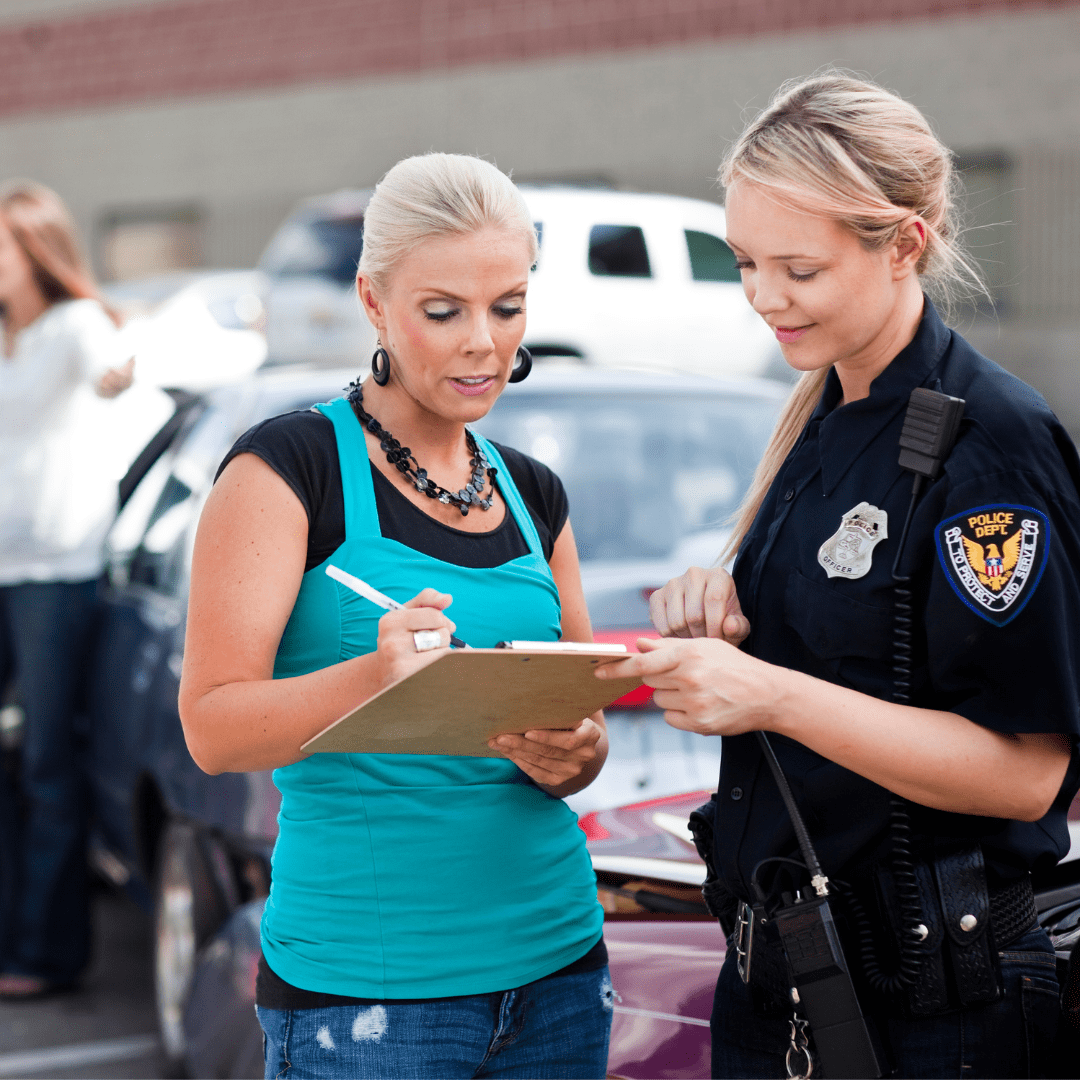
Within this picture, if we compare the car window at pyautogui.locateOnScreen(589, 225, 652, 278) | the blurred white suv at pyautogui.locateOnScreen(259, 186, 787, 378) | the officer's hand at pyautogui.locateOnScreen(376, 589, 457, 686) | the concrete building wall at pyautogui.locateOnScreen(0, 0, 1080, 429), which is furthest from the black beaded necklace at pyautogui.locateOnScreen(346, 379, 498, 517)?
the concrete building wall at pyautogui.locateOnScreen(0, 0, 1080, 429)

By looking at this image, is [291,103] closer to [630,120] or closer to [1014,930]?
[630,120]

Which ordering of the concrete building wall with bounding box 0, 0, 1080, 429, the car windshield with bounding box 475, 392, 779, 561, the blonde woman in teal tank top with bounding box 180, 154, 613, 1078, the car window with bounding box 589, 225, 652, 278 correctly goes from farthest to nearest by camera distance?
the concrete building wall with bounding box 0, 0, 1080, 429 < the car window with bounding box 589, 225, 652, 278 < the car windshield with bounding box 475, 392, 779, 561 < the blonde woman in teal tank top with bounding box 180, 154, 613, 1078

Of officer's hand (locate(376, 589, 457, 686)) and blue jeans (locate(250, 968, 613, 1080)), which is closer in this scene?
officer's hand (locate(376, 589, 457, 686))

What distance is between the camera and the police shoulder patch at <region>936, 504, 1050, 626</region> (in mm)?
1723

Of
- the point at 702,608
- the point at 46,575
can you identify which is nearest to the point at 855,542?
the point at 702,608

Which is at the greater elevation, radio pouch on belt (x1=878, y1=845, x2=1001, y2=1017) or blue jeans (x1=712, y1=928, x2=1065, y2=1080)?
radio pouch on belt (x1=878, y1=845, x2=1001, y2=1017)

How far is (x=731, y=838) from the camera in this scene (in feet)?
6.53

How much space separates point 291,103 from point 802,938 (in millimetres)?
16845

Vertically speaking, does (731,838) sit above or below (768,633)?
below

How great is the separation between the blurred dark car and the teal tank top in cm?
124

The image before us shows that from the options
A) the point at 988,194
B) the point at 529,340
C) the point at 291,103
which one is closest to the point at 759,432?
the point at 529,340

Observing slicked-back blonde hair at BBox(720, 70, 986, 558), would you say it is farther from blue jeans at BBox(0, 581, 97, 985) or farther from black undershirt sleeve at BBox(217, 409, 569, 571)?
blue jeans at BBox(0, 581, 97, 985)

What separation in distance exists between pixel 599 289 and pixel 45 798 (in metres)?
2.91

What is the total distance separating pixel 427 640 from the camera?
1.79 metres
